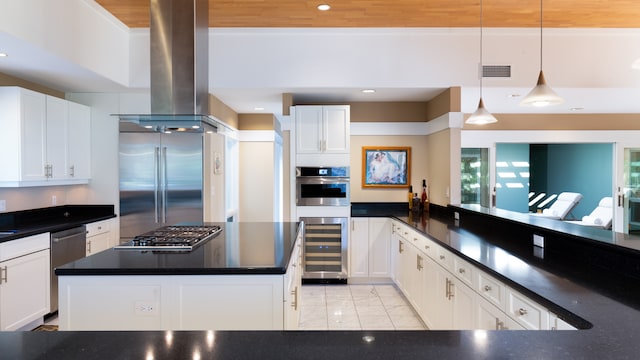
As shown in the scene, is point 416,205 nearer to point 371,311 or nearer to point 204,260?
point 371,311

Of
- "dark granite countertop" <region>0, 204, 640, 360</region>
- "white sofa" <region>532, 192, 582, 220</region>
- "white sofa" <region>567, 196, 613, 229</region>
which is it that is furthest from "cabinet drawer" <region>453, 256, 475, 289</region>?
"white sofa" <region>532, 192, 582, 220</region>

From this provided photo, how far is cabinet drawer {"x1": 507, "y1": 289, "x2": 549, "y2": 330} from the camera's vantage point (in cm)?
151

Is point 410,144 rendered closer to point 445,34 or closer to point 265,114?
point 445,34

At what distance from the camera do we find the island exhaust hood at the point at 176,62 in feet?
8.79

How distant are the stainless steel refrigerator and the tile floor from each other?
1.77 meters

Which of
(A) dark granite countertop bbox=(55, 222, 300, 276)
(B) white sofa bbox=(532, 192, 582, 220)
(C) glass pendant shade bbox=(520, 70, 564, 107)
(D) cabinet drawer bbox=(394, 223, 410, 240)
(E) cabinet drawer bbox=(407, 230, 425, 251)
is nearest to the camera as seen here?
(A) dark granite countertop bbox=(55, 222, 300, 276)

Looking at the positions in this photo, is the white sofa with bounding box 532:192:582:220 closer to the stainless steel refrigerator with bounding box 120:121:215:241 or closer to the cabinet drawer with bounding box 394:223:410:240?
the cabinet drawer with bounding box 394:223:410:240

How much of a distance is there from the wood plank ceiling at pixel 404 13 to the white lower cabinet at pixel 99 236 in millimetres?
2247

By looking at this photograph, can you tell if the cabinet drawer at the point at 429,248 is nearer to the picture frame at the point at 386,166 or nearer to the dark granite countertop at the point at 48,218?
the picture frame at the point at 386,166

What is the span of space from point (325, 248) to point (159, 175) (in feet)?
7.21

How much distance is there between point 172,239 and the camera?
240 centimetres

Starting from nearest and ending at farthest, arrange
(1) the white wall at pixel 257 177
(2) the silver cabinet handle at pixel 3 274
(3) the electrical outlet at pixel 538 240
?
(3) the electrical outlet at pixel 538 240
(2) the silver cabinet handle at pixel 3 274
(1) the white wall at pixel 257 177

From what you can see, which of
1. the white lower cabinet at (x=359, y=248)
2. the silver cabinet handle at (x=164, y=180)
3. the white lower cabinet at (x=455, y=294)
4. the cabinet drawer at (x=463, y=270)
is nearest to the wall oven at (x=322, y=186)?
the white lower cabinet at (x=359, y=248)

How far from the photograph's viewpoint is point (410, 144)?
5.04 metres
